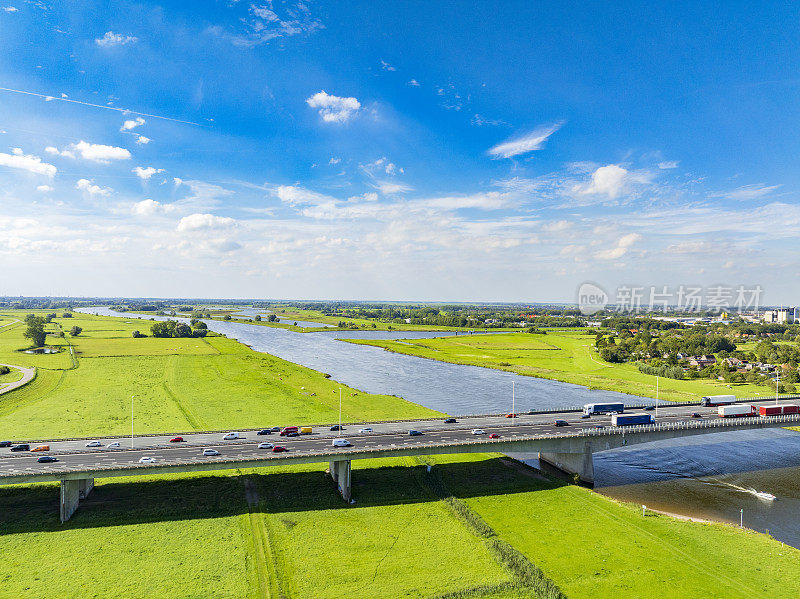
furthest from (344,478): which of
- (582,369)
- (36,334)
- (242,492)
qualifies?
(36,334)

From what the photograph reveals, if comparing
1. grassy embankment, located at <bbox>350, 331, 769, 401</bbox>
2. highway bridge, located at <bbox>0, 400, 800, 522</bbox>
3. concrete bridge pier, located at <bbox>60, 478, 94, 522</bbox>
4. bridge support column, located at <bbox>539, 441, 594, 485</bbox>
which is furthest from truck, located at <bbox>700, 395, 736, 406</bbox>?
concrete bridge pier, located at <bbox>60, 478, 94, 522</bbox>

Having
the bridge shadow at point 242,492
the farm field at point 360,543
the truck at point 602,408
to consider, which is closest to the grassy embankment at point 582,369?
the truck at point 602,408

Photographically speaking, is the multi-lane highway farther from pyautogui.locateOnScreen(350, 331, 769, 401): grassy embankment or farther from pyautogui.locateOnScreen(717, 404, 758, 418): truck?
pyautogui.locateOnScreen(350, 331, 769, 401): grassy embankment

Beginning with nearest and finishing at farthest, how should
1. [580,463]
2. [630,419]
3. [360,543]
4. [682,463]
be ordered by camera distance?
[360,543] → [580,463] → [630,419] → [682,463]

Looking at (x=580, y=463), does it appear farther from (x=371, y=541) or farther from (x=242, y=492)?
(x=242, y=492)

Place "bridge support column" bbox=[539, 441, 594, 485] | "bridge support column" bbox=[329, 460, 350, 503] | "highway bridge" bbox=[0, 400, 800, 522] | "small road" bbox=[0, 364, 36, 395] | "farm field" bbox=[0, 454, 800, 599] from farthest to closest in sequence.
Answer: "small road" bbox=[0, 364, 36, 395], "bridge support column" bbox=[539, 441, 594, 485], "bridge support column" bbox=[329, 460, 350, 503], "highway bridge" bbox=[0, 400, 800, 522], "farm field" bbox=[0, 454, 800, 599]

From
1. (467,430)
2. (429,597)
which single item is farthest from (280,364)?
(429,597)

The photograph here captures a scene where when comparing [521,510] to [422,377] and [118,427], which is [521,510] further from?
[422,377]
